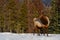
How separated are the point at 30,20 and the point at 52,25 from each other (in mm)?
659

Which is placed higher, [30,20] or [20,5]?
[20,5]

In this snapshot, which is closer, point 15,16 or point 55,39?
point 55,39

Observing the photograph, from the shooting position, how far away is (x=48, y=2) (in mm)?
6480

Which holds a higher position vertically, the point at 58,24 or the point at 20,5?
the point at 20,5

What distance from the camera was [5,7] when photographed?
21.4ft

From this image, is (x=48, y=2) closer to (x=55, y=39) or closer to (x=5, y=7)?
(x=5, y=7)

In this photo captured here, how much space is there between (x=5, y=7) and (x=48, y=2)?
1266mm

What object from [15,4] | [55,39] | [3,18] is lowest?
[55,39]

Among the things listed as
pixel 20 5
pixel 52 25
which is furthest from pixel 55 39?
pixel 20 5

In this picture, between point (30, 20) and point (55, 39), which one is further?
point (30, 20)

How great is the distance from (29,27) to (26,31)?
0.15 m

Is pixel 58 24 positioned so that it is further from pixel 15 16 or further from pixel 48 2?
pixel 15 16

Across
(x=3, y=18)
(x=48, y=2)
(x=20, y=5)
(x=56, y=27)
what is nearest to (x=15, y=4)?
(x=20, y=5)

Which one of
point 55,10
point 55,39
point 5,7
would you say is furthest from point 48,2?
point 55,39
